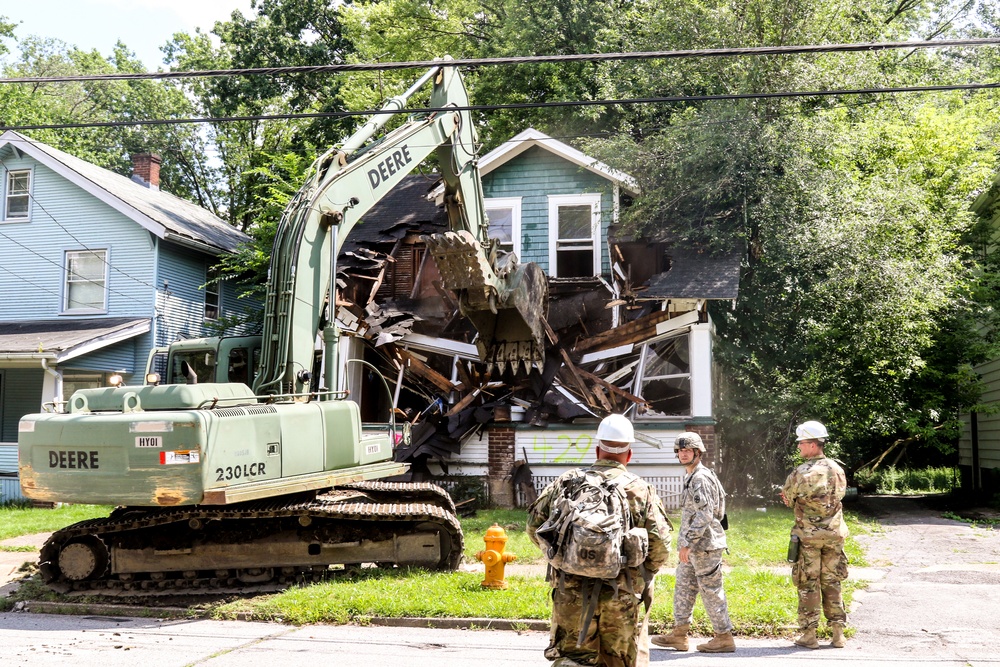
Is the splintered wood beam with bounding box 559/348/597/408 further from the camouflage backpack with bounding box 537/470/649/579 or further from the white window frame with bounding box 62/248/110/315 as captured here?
the white window frame with bounding box 62/248/110/315

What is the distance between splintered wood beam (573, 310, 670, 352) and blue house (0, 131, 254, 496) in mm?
10781

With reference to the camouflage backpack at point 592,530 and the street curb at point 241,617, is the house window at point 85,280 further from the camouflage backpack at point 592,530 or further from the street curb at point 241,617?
the camouflage backpack at point 592,530

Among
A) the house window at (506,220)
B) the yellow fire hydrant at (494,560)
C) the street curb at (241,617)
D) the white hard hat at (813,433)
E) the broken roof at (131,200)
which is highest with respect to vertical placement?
the broken roof at (131,200)

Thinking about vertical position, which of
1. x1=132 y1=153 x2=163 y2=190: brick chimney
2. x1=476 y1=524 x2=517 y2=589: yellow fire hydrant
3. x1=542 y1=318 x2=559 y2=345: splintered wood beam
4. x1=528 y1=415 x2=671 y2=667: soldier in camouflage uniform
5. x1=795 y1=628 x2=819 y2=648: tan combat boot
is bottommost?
x1=795 y1=628 x2=819 y2=648: tan combat boot

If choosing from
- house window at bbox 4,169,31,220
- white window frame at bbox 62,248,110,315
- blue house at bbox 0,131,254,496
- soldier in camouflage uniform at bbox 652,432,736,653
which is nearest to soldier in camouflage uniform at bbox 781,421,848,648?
soldier in camouflage uniform at bbox 652,432,736,653

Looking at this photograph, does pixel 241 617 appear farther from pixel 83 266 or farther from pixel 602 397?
pixel 83 266

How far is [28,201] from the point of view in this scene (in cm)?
2328

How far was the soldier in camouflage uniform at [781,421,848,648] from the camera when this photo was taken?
7625mm

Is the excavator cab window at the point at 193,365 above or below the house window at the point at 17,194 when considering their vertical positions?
below

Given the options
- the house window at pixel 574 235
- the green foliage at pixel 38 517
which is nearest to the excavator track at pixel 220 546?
the green foliage at pixel 38 517

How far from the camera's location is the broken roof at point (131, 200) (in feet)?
72.0

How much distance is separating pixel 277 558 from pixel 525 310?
18.3 ft

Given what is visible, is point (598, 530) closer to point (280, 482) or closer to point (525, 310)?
point (280, 482)

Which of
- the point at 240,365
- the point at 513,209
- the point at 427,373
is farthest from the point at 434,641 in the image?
the point at 513,209
